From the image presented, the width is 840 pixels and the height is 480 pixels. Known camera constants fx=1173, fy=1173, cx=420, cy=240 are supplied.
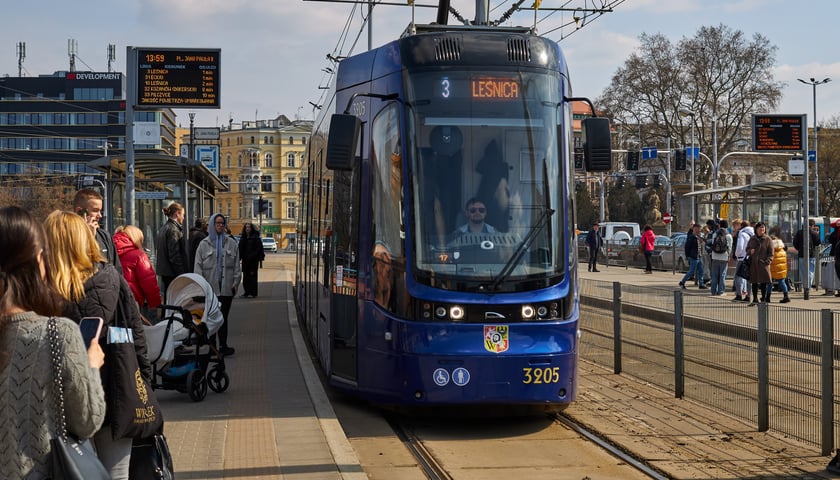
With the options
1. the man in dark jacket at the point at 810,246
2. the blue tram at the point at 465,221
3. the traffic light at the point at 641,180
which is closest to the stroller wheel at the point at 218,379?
the blue tram at the point at 465,221

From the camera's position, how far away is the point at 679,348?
11.8 m

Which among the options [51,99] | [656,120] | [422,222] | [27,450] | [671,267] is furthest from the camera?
[51,99]

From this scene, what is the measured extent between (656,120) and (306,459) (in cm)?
6588

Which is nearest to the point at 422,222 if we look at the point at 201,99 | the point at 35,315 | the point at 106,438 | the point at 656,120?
the point at 106,438

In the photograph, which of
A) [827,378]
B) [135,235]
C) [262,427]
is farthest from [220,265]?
[827,378]

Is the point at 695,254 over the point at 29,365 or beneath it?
beneath

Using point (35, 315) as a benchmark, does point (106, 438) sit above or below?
below

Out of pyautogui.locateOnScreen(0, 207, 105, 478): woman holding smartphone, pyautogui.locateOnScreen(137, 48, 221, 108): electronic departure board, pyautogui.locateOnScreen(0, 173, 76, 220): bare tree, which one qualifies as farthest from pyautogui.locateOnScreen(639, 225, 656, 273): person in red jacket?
pyautogui.locateOnScreen(0, 173, 76, 220): bare tree

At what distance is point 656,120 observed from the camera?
7138 cm

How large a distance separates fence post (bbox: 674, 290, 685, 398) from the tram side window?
131 inches

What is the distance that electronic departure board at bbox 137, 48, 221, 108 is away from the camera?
59.3ft

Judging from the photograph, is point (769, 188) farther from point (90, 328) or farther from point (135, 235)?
point (90, 328)

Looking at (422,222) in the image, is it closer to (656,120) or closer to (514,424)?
(514,424)

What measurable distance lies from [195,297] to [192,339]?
0.54 meters
